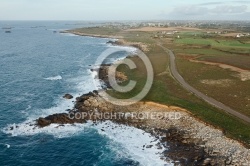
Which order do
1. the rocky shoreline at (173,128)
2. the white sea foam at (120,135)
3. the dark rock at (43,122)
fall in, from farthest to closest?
the dark rock at (43,122) < the white sea foam at (120,135) < the rocky shoreline at (173,128)

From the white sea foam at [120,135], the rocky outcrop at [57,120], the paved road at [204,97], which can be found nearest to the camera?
the white sea foam at [120,135]

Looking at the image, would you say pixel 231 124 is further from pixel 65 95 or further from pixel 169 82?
pixel 65 95

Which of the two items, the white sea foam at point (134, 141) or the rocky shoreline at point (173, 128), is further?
the white sea foam at point (134, 141)

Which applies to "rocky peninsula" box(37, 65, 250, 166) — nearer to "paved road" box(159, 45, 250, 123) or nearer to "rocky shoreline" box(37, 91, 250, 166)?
"rocky shoreline" box(37, 91, 250, 166)

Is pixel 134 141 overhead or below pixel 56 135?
below

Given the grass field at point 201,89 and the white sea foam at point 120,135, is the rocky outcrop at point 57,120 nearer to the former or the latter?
the white sea foam at point 120,135

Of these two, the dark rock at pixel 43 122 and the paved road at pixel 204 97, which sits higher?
the paved road at pixel 204 97

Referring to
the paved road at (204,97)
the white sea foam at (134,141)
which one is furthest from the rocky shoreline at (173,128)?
the paved road at (204,97)

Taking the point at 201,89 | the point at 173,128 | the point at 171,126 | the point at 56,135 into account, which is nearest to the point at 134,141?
the point at 173,128

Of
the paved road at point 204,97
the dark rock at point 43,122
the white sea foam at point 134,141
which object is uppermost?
the paved road at point 204,97

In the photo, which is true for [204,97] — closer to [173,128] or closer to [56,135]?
[173,128]

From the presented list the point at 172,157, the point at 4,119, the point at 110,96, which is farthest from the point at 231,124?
the point at 4,119

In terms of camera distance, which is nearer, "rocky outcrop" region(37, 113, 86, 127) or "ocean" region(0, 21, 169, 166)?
"ocean" region(0, 21, 169, 166)

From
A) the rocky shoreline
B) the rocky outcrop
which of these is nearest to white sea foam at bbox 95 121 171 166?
the rocky shoreline
